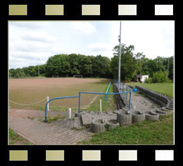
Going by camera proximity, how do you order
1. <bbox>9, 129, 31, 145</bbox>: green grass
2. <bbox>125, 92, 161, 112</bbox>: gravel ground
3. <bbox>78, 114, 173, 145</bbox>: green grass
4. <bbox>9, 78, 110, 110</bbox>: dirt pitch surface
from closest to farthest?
1. <bbox>78, 114, 173, 145</bbox>: green grass
2. <bbox>9, 129, 31, 145</bbox>: green grass
3. <bbox>125, 92, 161, 112</bbox>: gravel ground
4. <bbox>9, 78, 110, 110</bbox>: dirt pitch surface

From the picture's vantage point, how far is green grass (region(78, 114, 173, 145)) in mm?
3365

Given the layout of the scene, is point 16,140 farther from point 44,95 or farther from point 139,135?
point 44,95

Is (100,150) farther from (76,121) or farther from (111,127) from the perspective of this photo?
(76,121)

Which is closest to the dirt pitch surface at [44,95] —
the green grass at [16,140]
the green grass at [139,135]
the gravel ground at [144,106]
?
the gravel ground at [144,106]

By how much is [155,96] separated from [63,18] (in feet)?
29.3

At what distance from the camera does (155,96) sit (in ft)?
31.1

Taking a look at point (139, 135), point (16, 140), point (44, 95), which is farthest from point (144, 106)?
point (44, 95)

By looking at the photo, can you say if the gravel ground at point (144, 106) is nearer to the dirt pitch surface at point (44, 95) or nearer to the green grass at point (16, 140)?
the dirt pitch surface at point (44, 95)

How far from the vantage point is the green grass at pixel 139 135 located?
3365 mm

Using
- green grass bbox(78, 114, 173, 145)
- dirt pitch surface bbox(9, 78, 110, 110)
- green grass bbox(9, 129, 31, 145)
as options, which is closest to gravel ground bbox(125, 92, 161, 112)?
green grass bbox(78, 114, 173, 145)

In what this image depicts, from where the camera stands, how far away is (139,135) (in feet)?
11.7

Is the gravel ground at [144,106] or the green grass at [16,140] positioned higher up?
the gravel ground at [144,106]

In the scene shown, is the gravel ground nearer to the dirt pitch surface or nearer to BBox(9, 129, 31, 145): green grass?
the dirt pitch surface

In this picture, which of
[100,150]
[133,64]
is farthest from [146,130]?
[133,64]
